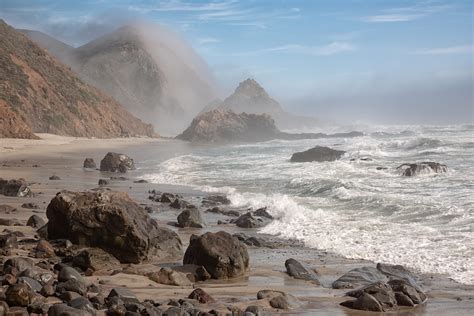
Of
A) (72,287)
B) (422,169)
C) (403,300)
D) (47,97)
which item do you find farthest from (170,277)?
(47,97)

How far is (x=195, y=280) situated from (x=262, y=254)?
2.82 metres

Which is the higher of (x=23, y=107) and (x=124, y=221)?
(x=23, y=107)

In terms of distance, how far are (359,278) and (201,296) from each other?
3014 mm

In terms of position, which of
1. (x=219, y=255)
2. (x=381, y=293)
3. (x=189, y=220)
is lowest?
(x=381, y=293)

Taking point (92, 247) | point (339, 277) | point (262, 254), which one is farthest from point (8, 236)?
point (339, 277)

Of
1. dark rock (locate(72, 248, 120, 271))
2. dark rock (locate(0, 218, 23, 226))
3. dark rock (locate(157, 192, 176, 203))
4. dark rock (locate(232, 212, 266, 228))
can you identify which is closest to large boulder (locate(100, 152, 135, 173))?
dark rock (locate(157, 192, 176, 203))

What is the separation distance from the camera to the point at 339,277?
33.2ft

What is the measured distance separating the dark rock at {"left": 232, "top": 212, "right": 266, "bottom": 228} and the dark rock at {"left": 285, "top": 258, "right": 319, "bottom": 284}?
507 cm

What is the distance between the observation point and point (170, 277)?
29.4 ft

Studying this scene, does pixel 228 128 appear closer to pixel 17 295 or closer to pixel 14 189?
pixel 14 189

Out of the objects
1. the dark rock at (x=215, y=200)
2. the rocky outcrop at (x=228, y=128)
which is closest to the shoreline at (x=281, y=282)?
the dark rock at (x=215, y=200)

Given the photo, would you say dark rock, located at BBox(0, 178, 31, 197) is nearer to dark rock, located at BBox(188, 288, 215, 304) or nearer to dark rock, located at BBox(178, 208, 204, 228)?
dark rock, located at BBox(178, 208, 204, 228)

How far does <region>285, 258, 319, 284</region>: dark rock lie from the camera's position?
32.6 feet

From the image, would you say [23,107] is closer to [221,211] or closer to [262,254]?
[221,211]
